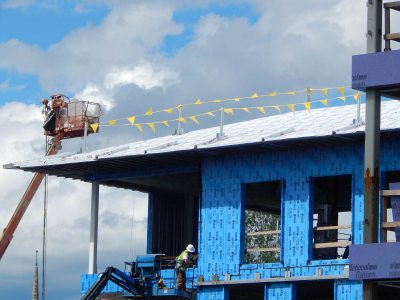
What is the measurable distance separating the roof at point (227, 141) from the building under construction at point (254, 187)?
1.7 inches

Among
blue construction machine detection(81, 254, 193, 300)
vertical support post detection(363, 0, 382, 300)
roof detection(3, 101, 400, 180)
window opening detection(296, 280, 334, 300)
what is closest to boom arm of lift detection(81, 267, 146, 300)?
blue construction machine detection(81, 254, 193, 300)

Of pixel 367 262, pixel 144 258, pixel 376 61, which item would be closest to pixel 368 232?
pixel 367 262

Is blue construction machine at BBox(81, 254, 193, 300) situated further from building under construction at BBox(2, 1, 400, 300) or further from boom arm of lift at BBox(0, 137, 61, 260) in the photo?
boom arm of lift at BBox(0, 137, 61, 260)

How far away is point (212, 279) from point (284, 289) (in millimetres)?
2873

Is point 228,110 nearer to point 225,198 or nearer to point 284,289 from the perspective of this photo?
point 225,198

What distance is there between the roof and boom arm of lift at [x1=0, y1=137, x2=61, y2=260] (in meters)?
15.4

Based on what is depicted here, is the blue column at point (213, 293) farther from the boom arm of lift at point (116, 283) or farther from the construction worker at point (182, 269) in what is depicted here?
the boom arm of lift at point (116, 283)

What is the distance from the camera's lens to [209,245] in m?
44.8

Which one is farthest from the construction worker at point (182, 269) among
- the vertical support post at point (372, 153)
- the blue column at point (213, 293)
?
the vertical support post at point (372, 153)

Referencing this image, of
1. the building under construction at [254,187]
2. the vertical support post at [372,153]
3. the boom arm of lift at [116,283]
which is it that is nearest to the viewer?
the vertical support post at [372,153]

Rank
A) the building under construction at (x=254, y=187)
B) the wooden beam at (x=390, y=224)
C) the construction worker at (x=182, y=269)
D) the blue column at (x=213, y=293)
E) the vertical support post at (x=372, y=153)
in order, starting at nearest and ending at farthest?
the wooden beam at (x=390, y=224)
the vertical support post at (x=372, y=153)
the building under construction at (x=254, y=187)
the blue column at (x=213, y=293)
the construction worker at (x=182, y=269)

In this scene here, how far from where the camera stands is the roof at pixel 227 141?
4159 cm

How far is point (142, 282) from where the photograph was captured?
149ft

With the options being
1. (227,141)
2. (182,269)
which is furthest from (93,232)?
(227,141)
